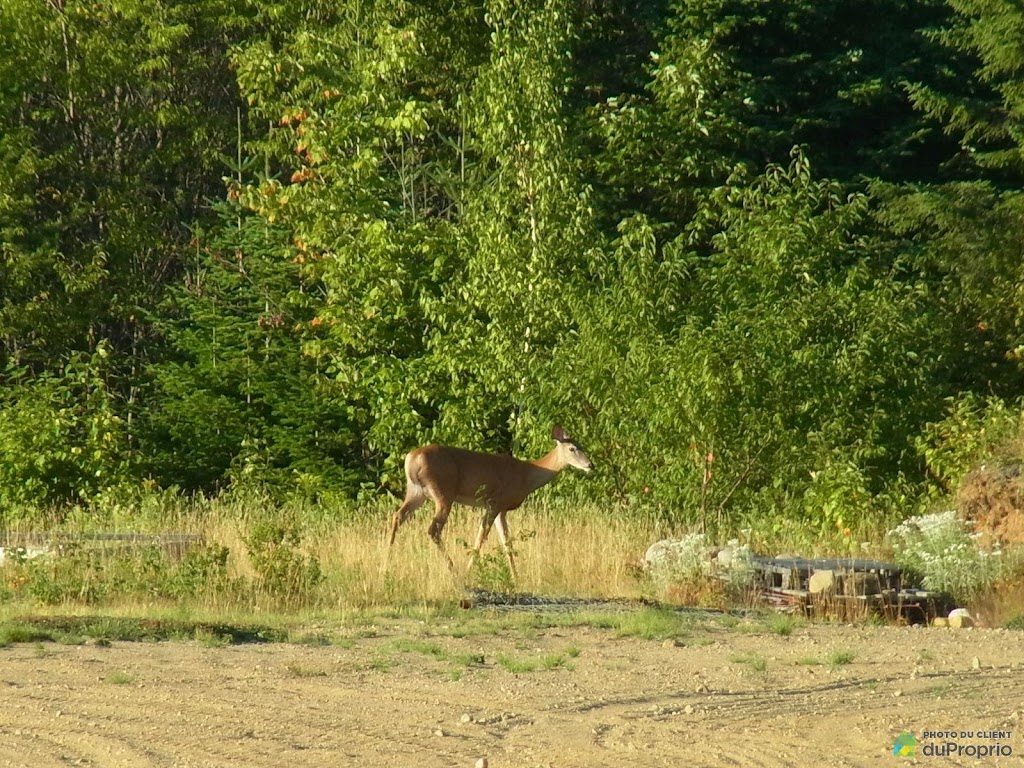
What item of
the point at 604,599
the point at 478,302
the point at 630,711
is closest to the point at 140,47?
the point at 478,302

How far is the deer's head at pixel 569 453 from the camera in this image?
1934 centimetres

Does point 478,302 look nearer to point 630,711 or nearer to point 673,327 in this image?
point 673,327

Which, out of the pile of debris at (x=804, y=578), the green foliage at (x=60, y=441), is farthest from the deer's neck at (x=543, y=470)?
the green foliage at (x=60, y=441)

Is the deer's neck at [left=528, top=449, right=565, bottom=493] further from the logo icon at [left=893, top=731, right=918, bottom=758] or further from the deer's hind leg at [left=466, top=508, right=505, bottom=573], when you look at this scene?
the logo icon at [left=893, top=731, right=918, bottom=758]

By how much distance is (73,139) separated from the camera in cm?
2920

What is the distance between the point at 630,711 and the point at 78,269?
19.8 meters

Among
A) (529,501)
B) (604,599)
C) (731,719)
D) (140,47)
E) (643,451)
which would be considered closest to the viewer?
(731,719)

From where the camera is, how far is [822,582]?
14.7 metres

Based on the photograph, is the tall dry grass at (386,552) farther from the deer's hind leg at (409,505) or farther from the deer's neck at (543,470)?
the deer's neck at (543,470)

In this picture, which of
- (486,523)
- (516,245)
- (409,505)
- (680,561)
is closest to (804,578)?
(680,561)

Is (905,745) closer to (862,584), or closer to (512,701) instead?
(512,701)

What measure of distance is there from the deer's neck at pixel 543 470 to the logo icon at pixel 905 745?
9.61 m

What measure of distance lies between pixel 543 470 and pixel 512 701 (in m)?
8.90

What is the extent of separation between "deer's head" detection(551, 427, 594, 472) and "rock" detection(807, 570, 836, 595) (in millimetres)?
4836
